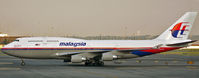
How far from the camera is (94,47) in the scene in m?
41.5

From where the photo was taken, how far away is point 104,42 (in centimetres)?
4228

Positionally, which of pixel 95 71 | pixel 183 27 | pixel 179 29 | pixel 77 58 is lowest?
pixel 95 71

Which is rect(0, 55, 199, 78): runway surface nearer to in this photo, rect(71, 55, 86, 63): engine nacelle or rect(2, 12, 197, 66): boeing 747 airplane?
rect(71, 55, 86, 63): engine nacelle

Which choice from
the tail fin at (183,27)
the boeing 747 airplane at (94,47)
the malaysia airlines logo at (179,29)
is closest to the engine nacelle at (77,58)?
the boeing 747 airplane at (94,47)

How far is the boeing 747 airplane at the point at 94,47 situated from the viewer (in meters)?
39.7

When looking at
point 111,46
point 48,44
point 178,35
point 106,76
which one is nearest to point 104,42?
point 111,46

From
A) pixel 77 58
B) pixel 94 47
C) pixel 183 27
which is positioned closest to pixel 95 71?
pixel 77 58

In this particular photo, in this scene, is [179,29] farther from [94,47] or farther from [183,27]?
[94,47]

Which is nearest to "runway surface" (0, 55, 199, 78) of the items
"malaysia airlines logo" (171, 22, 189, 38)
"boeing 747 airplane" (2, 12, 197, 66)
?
"boeing 747 airplane" (2, 12, 197, 66)

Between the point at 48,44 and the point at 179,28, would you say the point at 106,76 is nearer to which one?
the point at 48,44

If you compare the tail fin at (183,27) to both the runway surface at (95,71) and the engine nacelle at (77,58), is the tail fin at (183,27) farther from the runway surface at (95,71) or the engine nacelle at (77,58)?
the engine nacelle at (77,58)

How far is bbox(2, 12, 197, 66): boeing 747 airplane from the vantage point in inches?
1561

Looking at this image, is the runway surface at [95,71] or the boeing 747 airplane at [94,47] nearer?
the runway surface at [95,71]

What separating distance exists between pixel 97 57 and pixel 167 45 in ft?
33.5
